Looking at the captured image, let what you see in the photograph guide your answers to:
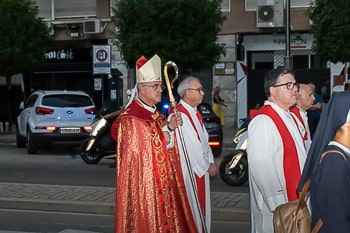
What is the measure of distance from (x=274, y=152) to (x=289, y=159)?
14cm

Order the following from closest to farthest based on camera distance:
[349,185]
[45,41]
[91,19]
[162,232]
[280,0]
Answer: [349,185]
[162,232]
[280,0]
[45,41]
[91,19]

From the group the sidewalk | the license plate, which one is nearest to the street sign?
the license plate

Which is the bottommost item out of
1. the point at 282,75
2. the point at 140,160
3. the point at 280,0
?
the point at 140,160

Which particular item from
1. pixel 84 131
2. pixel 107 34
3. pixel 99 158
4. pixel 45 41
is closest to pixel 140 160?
pixel 99 158

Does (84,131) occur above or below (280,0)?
below

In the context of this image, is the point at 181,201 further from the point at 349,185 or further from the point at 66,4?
the point at 66,4

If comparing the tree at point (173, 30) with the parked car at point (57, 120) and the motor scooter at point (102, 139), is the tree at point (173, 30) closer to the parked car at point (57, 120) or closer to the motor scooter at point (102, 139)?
the parked car at point (57, 120)

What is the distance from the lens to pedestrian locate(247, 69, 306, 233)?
565 cm

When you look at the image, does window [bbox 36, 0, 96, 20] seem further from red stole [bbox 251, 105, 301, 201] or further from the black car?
red stole [bbox 251, 105, 301, 201]

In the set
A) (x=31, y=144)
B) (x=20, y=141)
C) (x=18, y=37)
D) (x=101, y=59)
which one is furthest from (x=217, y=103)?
(x=31, y=144)

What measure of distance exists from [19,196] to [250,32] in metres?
19.2

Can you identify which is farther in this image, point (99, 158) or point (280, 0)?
point (280, 0)

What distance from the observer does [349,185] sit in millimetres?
3805

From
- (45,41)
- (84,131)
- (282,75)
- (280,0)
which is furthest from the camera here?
(45,41)
